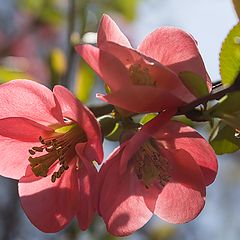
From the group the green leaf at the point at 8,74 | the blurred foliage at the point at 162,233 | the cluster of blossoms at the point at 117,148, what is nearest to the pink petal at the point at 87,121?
the cluster of blossoms at the point at 117,148

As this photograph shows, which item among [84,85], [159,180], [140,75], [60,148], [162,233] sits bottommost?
[162,233]

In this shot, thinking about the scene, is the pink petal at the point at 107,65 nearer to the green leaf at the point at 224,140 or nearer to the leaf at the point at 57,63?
the green leaf at the point at 224,140

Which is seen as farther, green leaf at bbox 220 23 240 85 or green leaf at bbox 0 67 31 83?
green leaf at bbox 0 67 31 83

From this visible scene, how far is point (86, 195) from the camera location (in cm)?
104

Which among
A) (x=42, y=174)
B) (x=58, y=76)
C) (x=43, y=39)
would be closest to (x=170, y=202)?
(x=42, y=174)

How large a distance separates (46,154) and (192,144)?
26 cm

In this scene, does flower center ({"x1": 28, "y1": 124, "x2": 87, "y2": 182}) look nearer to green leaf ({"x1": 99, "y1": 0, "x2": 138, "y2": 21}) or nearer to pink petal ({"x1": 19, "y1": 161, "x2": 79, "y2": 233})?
pink petal ({"x1": 19, "y1": 161, "x2": 79, "y2": 233})

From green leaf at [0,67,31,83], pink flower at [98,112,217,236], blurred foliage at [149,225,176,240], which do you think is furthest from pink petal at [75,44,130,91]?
blurred foliage at [149,225,176,240]

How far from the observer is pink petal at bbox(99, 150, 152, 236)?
3.34ft

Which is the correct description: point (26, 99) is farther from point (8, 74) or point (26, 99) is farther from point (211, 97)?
point (8, 74)

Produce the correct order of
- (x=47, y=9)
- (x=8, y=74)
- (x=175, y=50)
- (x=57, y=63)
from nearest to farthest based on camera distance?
1. (x=175, y=50)
2. (x=8, y=74)
3. (x=57, y=63)
4. (x=47, y=9)

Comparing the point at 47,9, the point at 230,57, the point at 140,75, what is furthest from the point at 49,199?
the point at 47,9

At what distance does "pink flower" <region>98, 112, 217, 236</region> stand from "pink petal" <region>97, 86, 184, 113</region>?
0.20 feet

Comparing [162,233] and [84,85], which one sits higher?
[84,85]
